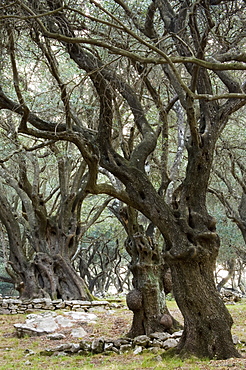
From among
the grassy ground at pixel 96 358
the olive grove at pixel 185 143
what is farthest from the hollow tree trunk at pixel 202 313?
the grassy ground at pixel 96 358

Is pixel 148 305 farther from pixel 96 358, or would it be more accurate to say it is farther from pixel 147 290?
pixel 96 358

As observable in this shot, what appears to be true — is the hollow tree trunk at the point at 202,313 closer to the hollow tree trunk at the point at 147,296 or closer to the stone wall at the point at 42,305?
the hollow tree trunk at the point at 147,296

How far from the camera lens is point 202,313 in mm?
6074

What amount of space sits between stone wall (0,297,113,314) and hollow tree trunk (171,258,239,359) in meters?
6.74

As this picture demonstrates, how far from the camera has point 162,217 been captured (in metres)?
6.71

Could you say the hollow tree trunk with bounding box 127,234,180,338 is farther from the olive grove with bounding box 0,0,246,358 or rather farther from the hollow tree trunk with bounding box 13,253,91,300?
the hollow tree trunk with bounding box 13,253,91,300

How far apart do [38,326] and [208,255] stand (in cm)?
573

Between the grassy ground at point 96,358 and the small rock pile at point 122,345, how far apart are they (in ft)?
0.56

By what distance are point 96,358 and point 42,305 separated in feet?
18.8

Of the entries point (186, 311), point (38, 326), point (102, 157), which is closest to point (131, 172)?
point (102, 157)

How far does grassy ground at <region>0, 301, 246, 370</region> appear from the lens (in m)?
5.59

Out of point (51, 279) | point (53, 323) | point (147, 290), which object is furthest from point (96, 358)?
point (51, 279)

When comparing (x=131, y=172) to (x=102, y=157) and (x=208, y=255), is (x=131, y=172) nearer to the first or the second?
(x=102, y=157)

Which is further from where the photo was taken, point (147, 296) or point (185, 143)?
point (147, 296)
